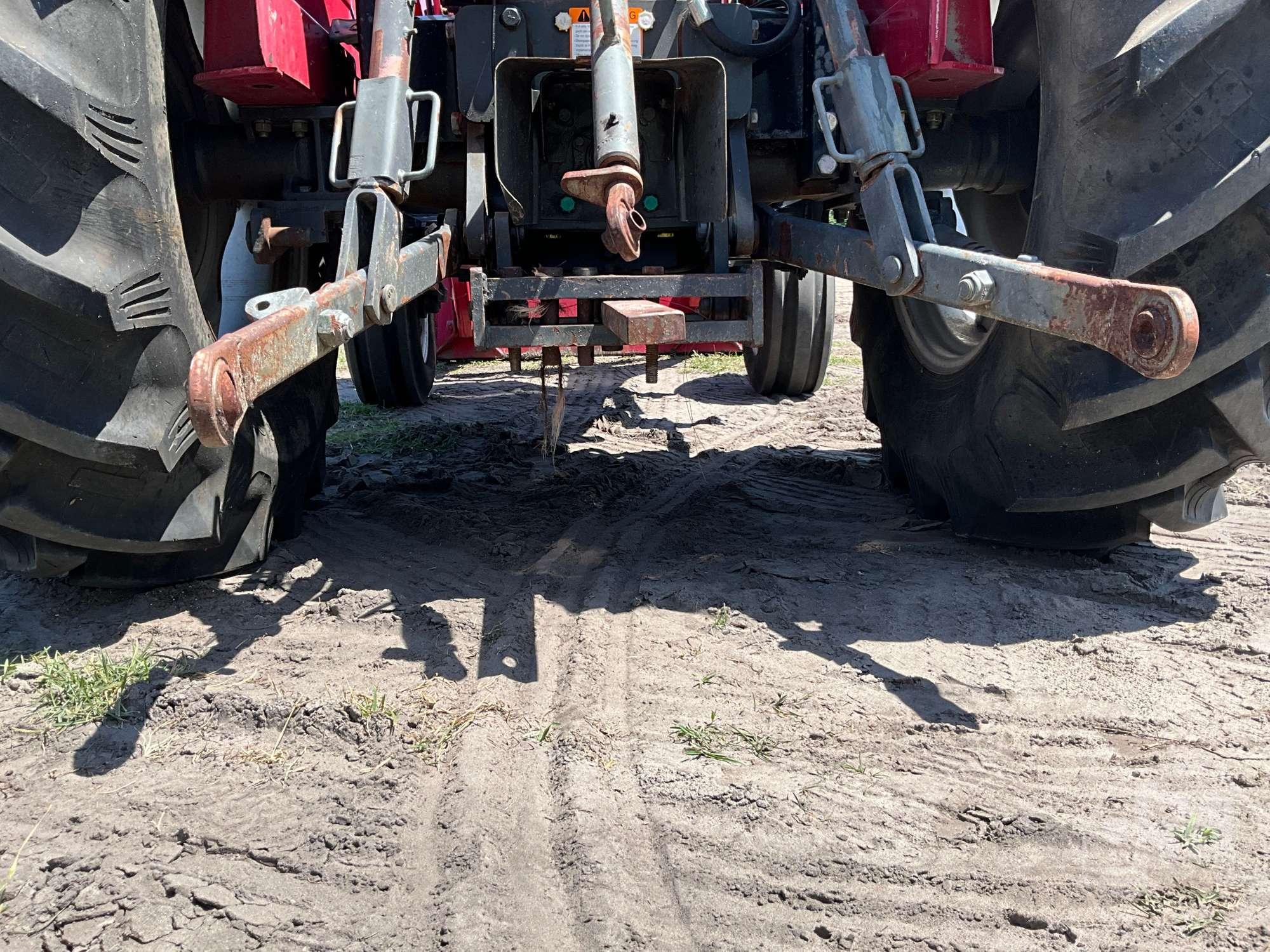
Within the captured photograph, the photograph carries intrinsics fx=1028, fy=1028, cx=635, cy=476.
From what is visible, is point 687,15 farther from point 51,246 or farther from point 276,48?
point 51,246

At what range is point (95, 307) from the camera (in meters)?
1.95

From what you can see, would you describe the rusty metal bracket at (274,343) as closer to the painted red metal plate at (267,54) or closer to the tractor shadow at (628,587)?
the painted red metal plate at (267,54)

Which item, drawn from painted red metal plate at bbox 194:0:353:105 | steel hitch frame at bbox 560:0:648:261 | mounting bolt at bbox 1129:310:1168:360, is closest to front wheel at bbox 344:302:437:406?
painted red metal plate at bbox 194:0:353:105

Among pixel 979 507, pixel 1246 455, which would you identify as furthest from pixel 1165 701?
pixel 979 507

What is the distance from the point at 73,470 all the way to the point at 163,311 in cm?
39

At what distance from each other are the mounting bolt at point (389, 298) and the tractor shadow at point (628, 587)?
788 millimetres

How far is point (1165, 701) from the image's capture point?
2.09 m

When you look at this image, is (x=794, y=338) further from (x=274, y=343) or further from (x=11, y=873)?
(x=11, y=873)

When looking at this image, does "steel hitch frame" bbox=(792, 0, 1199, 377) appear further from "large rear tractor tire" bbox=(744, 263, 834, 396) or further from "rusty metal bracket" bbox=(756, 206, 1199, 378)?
"large rear tractor tire" bbox=(744, 263, 834, 396)

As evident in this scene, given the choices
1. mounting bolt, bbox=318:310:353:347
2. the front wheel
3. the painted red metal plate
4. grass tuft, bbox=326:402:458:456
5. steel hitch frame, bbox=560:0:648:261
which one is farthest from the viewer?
the front wheel

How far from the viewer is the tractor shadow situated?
235 cm

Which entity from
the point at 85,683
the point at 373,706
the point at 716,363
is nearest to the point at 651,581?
the point at 373,706

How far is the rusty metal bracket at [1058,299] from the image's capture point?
1.52 metres

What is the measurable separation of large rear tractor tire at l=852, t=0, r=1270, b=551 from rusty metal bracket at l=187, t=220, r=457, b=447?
145cm
